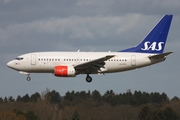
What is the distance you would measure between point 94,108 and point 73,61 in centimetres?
4739

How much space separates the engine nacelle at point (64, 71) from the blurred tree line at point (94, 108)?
28.4 m

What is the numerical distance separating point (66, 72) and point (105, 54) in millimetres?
5393

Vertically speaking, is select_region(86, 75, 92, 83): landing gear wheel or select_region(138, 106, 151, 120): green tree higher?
select_region(86, 75, 92, 83): landing gear wheel

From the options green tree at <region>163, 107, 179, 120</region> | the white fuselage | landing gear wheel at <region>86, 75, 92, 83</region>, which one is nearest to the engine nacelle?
the white fuselage

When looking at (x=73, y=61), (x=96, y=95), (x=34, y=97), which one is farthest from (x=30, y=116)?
(x=34, y=97)

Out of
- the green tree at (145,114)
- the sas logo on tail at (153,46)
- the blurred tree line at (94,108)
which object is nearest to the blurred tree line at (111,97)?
the blurred tree line at (94,108)

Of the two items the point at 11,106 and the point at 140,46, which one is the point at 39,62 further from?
the point at 11,106

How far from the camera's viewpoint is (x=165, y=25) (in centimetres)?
8431

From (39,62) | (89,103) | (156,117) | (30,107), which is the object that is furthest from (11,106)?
(39,62)

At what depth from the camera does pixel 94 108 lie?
126m

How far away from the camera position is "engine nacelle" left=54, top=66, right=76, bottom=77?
3061 inches

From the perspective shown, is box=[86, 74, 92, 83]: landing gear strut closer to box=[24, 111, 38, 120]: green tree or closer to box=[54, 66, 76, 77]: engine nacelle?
box=[54, 66, 76, 77]: engine nacelle

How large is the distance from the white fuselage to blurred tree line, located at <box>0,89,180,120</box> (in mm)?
27748

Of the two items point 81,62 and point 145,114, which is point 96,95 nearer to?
point 145,114
